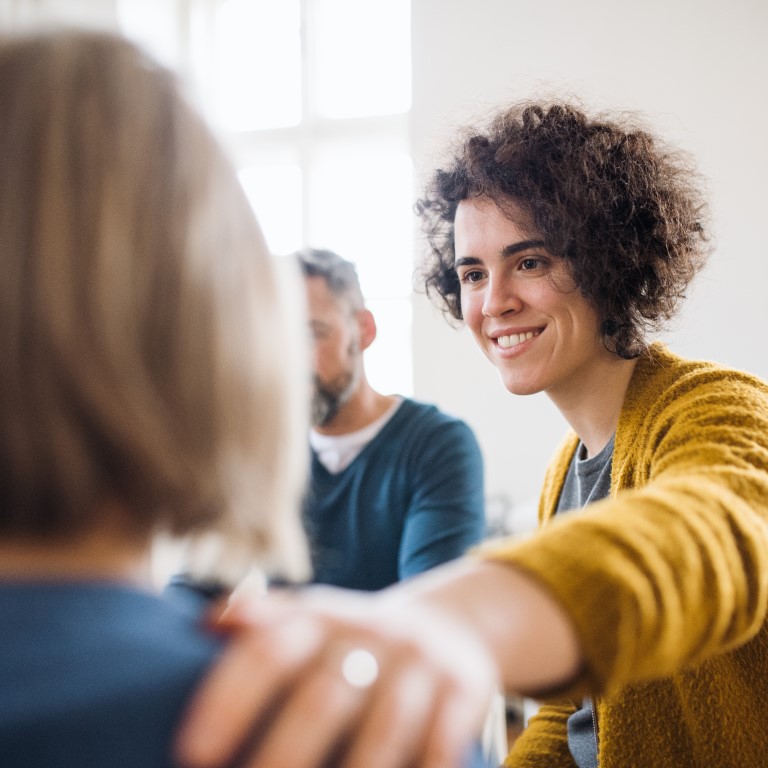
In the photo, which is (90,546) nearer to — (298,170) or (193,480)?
(193,480)

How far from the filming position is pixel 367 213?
447 cm

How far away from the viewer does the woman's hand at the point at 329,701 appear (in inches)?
13.4

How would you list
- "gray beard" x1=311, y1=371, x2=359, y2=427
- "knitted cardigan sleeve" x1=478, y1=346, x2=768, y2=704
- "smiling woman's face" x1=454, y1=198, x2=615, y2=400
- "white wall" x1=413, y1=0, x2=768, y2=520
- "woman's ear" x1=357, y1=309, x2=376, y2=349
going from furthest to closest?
"white wall" x1=413, y1=0, x2=768, y2=520 < "woman's ear" x1=357, y1=309, x2=376, y2=349 < "gray beard" x1=311, y1=371, x2=359, y2=427 < "smiling woman's face" x1=454, y1=198, x2=615, y2=400 < "knitted cardigan sleeve" x1=478, y1=346, x2=768, y2=704

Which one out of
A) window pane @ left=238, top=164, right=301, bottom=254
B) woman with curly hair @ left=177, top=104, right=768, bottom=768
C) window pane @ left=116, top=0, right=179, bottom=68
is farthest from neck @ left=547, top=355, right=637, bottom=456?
window pane @ left=116, top=0, right=179, bottom=68

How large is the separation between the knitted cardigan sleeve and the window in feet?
11.8

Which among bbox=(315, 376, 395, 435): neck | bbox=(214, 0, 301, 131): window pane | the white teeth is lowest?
bbox=(315, 376, 395, 435): neck

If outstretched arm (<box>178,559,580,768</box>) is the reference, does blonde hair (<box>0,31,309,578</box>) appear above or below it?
above

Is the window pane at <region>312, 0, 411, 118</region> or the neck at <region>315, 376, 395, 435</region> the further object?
the window pane at <region>312, 0, 411, 118</region>

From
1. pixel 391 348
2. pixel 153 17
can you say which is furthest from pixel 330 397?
pixel 153 17

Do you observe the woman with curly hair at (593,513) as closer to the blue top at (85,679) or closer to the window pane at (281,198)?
the blue top at (85,679)

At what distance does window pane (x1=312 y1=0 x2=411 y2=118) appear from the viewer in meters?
4.44

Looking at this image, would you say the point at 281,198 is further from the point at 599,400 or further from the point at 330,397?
the point at 599,400

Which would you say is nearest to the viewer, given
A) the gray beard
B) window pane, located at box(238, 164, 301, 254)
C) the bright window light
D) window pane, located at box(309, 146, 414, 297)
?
the gray beard

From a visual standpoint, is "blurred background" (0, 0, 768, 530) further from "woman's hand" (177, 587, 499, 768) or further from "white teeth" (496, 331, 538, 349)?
"woman's hand" (177, 587, 499, 768)
